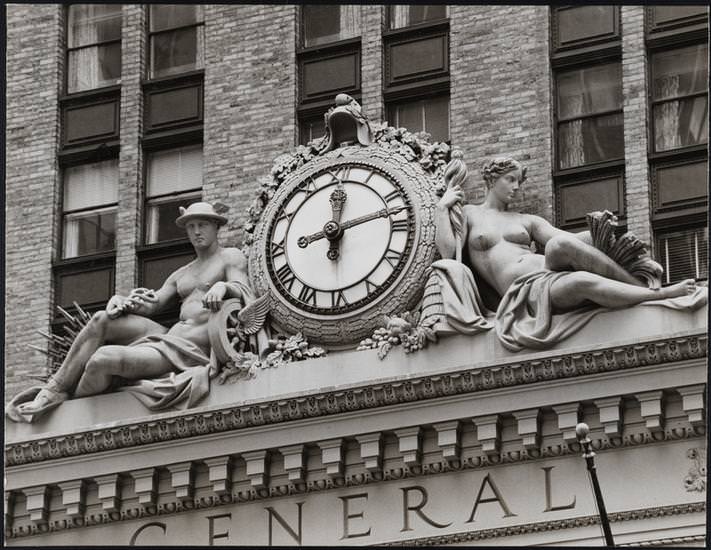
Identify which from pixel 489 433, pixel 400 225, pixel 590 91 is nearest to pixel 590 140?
pixel 590 91

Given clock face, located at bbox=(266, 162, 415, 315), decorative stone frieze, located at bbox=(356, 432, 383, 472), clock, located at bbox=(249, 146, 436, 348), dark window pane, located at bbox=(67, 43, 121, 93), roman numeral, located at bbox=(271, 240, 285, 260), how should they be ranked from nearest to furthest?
1. decorative stone frieze, located at bbox=(356, 432, 383, 472)
2. clock, located at bbox=(249, 146, 436, 348)
3. clock face, located at bbox=(266, 162, 415, 315)
4. roman numeral, located at bbox=(271, 240, 285, 260)
5. dark window pane, located at bbox=(67, 43, 121, 93)

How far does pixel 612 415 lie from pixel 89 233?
32.3ft

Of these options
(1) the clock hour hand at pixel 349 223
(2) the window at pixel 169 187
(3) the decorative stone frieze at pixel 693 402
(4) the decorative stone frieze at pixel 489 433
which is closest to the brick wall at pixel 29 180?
(2) the window at pixel 169 187

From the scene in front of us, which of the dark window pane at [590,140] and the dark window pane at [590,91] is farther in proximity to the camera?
the dark window pane at [590,91]

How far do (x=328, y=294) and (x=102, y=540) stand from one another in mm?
4540

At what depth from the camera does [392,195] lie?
4162 centimetres

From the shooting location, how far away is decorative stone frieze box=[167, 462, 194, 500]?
40719 mm

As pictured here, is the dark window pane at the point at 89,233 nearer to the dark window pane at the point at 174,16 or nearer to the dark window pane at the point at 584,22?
the dark window pane at the point at 174,16

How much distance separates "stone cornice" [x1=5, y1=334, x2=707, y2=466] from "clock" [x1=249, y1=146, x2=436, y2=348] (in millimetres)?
1376

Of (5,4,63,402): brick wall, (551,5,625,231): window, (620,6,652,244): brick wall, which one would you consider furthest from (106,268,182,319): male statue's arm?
(620,6,652,244): brick wall

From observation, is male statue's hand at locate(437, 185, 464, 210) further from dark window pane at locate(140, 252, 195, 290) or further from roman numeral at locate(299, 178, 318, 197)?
dark window pane at locate(140, 252, 195, 290)

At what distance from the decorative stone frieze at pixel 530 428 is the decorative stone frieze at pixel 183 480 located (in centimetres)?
472

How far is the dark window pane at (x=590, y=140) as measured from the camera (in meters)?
41.6

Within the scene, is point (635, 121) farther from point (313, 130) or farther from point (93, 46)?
point (93, 46)
